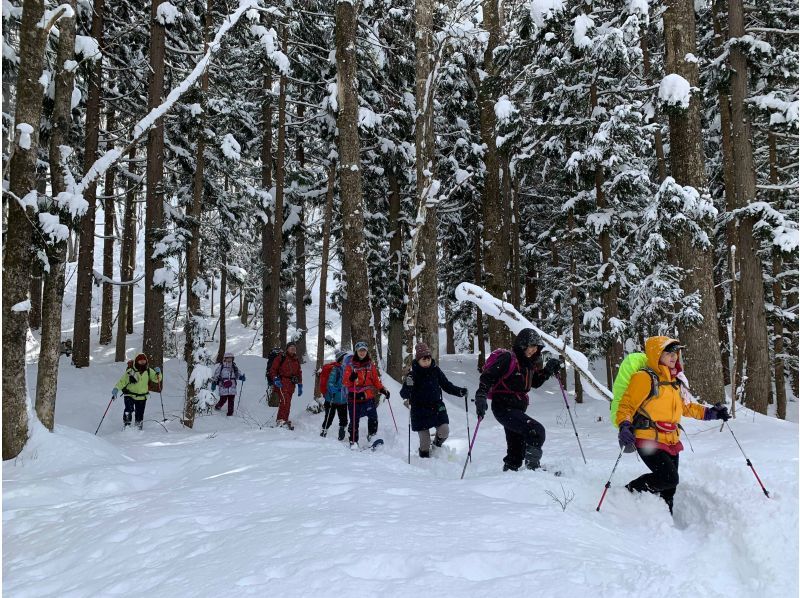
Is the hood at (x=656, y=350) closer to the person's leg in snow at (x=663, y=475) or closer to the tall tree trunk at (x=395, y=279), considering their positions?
the person's leg in snow at (x=663, y=475)

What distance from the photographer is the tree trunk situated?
24.6 ft

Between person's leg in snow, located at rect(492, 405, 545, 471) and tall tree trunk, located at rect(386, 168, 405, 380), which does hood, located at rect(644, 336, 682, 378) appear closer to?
person's leg in snow, located at rect(492, 405, 545, 471)

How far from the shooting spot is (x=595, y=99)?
14070 mm

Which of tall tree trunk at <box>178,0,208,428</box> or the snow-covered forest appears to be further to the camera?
tall tree trunk at <box>178,0,208,428</box>

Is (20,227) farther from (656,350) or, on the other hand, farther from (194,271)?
(656,350)

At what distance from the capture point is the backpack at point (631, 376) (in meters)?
5.65

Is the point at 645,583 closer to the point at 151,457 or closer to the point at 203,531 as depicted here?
the point at 203,531

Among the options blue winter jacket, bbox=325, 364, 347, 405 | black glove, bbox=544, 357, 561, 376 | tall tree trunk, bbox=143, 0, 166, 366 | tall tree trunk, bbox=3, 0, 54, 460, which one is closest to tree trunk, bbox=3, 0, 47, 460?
tall tree trunk, bbox=3, 0, 54, 460

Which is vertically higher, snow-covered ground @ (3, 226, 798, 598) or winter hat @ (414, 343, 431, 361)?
winter hat @ (414, 343, 431, 361)

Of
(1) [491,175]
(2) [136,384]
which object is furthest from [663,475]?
(2) [136,384]

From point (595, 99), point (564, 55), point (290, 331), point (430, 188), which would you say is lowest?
point (290, 331)

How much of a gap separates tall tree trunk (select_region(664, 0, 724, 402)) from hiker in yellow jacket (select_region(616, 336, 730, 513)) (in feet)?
14.3

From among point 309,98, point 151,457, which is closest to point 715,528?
point 151,457

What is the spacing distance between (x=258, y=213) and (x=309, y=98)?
181 inches
